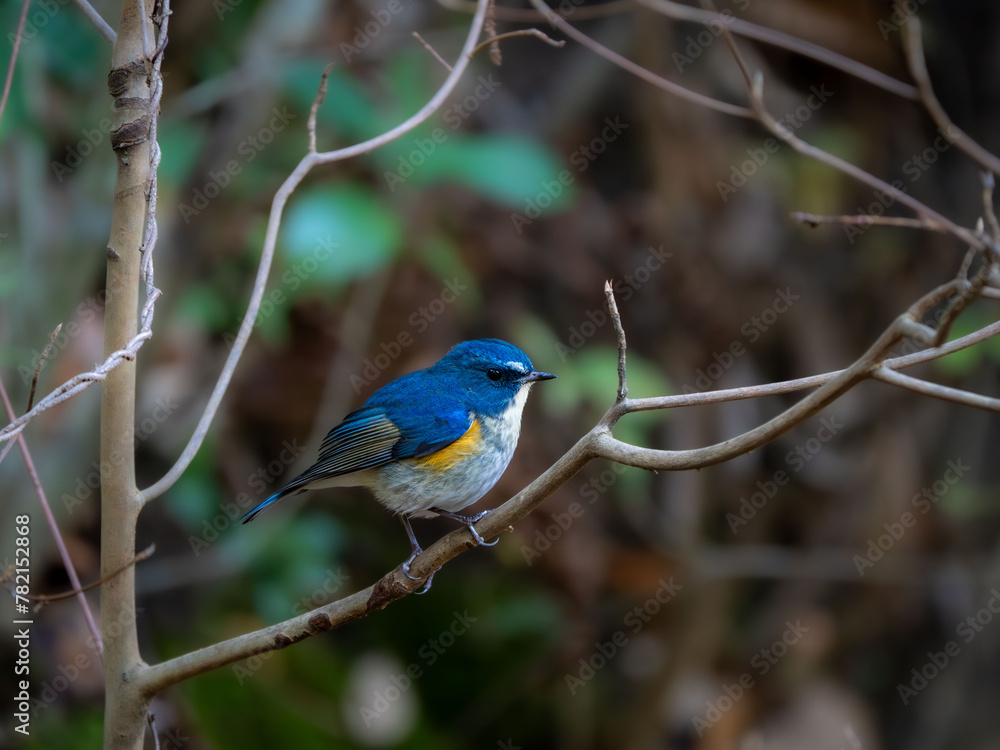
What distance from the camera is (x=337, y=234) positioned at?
13.1 ft

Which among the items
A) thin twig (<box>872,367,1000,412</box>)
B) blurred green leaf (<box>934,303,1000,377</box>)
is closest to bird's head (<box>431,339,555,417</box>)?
thin twig (<box>872,367,1000,412</box>)

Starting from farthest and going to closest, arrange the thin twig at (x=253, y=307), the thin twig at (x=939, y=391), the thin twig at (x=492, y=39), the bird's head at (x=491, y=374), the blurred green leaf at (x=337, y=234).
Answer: the blurred green leaf at (x=337, y=234)
the bird's head at (x=491, y=374)
the thin twig at (x=492, y=39)
the thin twig at (x=253, y=307)
the thin twig at (x=939, y=391)

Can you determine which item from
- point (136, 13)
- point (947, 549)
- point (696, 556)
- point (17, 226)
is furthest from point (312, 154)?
point (947, 549)

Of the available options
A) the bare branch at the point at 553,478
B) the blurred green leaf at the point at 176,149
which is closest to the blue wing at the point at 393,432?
the bare branch at the point at 553,478

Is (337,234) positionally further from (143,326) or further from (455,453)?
(143,326)


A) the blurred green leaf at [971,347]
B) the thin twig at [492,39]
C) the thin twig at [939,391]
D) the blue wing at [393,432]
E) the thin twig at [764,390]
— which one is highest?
the thin twig at [492,39]

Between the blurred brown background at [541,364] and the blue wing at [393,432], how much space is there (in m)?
0.95

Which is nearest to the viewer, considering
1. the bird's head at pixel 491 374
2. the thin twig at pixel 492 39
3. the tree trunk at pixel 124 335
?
the tree trunk at pixel 124 335

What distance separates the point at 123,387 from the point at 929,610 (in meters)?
6.79

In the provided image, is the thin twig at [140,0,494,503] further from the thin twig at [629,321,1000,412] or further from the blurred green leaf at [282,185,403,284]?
the blurred green leaf at [282,185,403,284]

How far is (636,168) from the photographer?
726cm

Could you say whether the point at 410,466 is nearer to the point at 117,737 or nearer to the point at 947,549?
the point at 117,737

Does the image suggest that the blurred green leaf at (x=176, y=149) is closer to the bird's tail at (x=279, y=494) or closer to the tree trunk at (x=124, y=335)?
the bird's tail at (x=279, y=494)

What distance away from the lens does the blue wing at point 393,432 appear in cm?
314
